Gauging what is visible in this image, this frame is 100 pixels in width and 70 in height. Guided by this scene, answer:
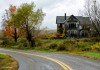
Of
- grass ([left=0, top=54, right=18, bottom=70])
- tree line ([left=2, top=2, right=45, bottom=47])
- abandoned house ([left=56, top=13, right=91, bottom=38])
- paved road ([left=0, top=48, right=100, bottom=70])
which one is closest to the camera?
paved road ([left=0, top=48, right=100, bottom=70])

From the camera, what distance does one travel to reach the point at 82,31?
101 m

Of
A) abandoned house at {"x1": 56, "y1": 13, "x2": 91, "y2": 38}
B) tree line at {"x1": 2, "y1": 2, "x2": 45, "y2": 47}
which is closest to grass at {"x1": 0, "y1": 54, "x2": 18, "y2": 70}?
tree line at {"x1": 2, "y1": 2, "x2": 45, "y2": 47}

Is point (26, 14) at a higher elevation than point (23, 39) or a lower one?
higher

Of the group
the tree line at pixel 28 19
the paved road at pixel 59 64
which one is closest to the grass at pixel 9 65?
the paved road at pixel 59 64

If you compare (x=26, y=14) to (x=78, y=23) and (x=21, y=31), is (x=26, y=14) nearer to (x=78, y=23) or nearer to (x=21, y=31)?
(x=21, y=31)

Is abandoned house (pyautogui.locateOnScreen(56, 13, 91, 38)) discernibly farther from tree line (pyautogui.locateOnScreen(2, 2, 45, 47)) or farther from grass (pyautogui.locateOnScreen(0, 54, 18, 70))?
grass (pyautogui.locateOnScreen(0, 54, 18, 70))

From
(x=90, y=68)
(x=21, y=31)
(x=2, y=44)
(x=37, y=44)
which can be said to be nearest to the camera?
(x=90, y=68)

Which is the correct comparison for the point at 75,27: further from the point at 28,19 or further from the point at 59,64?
the point at 59,64

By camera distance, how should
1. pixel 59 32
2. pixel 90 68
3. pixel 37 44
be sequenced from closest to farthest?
pixel 90 68, pixel 37 44, pixel 59 32

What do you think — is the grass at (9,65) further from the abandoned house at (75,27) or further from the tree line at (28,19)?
the abandoned house at (75,27)

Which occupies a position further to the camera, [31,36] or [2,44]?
[2,44]

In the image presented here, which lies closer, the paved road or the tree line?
the paved road

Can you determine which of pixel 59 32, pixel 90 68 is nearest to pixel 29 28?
pixel 59 32

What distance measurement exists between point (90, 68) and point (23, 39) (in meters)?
50.3
